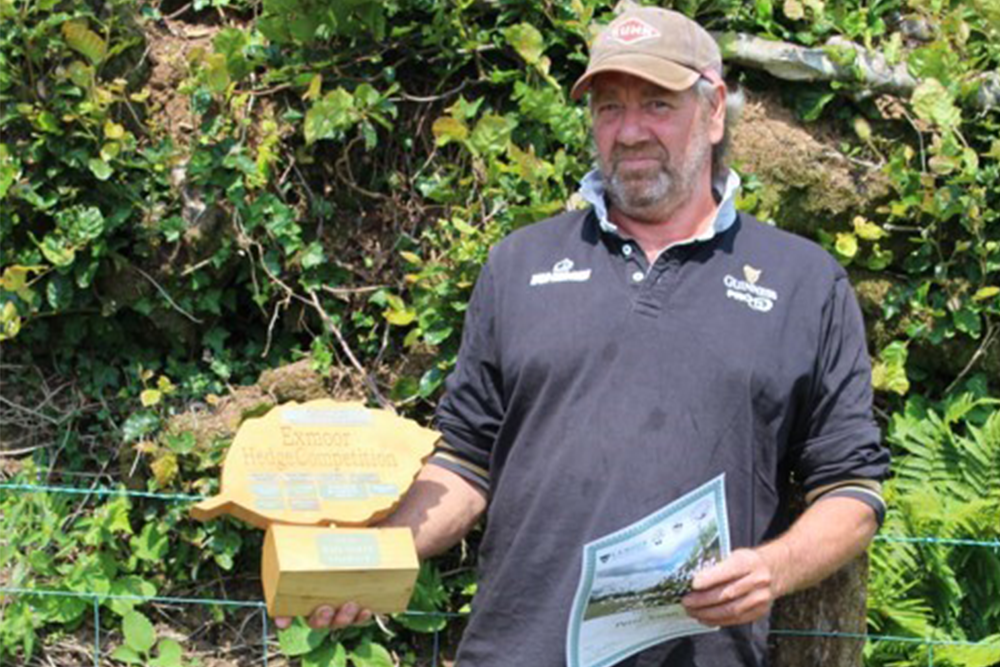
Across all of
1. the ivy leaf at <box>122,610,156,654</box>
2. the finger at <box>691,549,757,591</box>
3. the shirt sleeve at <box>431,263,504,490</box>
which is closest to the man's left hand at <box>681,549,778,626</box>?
the finger at <box>691,549,757,591</box>

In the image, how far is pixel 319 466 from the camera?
325 cm

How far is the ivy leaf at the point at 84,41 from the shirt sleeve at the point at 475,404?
2116 millimetres

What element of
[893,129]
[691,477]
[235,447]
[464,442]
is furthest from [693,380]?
[893,129]

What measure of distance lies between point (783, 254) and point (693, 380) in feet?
1.29

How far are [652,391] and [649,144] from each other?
1.85 ft

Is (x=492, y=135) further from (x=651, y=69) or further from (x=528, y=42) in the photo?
(x=651, y=69)

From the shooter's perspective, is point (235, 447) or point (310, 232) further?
point (310, 232)

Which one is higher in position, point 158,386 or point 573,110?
point 573,110

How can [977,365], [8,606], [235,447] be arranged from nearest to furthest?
[235,447]
[8,606]
[977,365]

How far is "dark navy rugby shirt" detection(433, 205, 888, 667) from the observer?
330cm

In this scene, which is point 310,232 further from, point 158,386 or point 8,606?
point 8,606

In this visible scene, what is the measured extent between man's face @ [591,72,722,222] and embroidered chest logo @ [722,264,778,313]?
0.23 meters

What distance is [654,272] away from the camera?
3.44 meters

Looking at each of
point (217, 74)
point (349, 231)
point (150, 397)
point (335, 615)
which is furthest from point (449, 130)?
point (335, 615)
